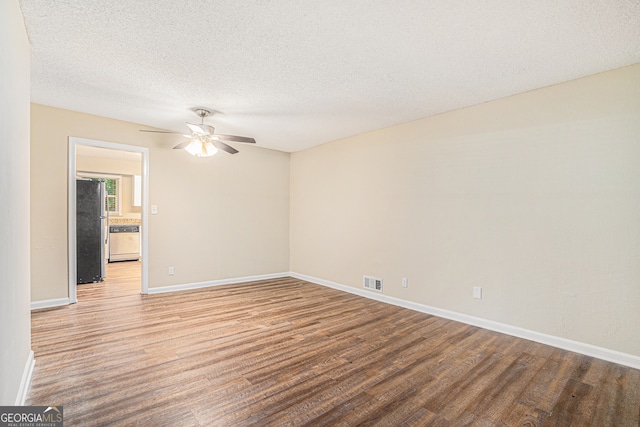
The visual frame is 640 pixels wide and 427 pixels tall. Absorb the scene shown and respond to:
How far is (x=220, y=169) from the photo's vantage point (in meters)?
5.33

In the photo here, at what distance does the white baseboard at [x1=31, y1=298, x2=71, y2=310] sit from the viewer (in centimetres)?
378

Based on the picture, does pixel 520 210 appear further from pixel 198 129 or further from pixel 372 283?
pixel 198 129

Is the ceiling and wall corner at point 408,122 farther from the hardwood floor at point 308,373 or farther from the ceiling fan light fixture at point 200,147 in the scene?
the hardwood floor at point 308,373

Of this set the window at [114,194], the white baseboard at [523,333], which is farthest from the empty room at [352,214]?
the window at [114,194]

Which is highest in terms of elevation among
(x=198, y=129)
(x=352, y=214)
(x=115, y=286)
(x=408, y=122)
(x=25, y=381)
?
(x=408, y=122)

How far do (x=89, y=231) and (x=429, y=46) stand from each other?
5.88 m

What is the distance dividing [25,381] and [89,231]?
3.90 m

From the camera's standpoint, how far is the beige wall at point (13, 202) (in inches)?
58.6

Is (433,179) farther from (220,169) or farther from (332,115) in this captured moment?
(220,169)

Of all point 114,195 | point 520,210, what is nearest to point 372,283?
point 520,210

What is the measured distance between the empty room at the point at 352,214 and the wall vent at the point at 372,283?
0.03 metres

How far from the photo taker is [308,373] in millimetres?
2340

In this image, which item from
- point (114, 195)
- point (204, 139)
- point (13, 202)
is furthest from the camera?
point (114, 195)

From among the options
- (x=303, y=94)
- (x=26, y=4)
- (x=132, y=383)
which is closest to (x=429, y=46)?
(x=303, y=94)
